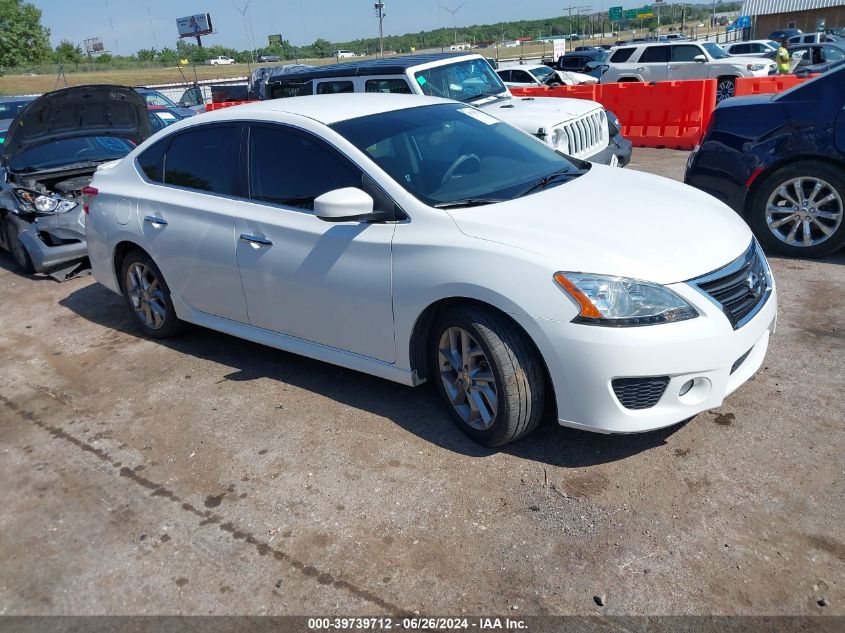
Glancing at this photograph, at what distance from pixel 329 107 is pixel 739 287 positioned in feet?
8.50

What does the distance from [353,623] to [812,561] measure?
1.75 metres

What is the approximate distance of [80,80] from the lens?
49.0m

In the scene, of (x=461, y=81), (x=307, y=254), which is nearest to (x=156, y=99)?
(x=461, y=81)

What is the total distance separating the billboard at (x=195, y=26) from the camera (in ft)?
296

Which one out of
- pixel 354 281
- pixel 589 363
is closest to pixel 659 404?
pixel 589 363

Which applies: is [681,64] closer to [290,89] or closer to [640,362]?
[290,89]

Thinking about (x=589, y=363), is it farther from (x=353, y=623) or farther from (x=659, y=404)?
(x=353, y=623)

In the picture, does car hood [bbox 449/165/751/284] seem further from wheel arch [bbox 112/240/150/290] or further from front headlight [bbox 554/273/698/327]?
wheel arch [bbox 112/240/150/290]

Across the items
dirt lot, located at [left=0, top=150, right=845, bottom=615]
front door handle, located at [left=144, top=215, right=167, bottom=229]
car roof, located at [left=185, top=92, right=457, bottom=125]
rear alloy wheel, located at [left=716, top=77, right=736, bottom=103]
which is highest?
car roof, located at [left=185, top=92, right=457, bottom=125]

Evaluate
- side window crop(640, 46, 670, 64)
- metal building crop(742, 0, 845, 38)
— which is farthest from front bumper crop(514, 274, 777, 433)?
metal building crop(742, 0, 845, 38)

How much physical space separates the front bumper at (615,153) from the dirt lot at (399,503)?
384 centimetres

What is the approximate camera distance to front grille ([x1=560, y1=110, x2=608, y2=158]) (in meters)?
7.77

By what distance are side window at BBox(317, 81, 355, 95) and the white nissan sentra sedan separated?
4.56m

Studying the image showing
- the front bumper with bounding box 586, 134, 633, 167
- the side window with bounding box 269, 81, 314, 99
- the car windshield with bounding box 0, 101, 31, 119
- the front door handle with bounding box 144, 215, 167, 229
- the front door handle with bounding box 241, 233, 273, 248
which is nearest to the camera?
the front door handle with bounding box 241, 233, 273, 248
